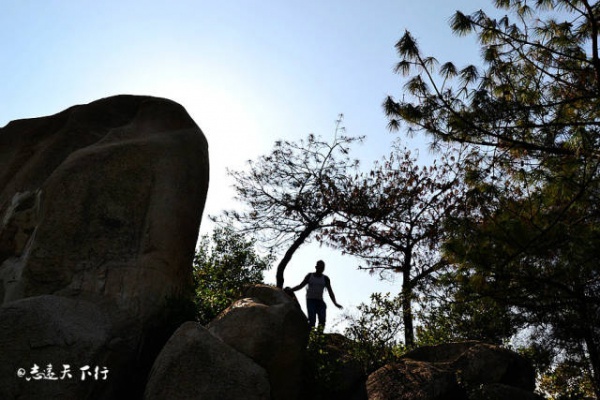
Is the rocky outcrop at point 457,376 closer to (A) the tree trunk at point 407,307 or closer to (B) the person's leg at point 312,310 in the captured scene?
(A) the tree trunk at point 407,307

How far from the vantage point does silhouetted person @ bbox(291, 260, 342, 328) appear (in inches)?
403

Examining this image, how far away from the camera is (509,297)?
830cm

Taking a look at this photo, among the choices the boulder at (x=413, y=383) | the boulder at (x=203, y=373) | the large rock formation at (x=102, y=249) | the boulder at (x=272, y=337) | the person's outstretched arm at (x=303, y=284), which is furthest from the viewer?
the person's outstretched arm at (x=303, y=284)

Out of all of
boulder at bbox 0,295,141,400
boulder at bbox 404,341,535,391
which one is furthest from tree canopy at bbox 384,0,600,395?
boulder at bbox 0,295,141,400

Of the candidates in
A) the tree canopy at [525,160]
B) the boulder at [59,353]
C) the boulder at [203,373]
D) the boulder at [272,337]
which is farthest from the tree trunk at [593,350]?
the boulder at [59,353]

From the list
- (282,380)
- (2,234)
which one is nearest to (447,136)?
(282,380)

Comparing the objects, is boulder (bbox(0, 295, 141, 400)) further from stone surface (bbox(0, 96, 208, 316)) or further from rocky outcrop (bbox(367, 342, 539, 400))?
rocky outcrop (bbox(367, 342, 539, 400))

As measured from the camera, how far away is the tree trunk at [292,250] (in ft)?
51.6

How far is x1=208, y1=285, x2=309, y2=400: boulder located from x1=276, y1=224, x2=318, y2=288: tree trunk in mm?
8970

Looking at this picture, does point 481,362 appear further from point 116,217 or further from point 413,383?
point 116,217

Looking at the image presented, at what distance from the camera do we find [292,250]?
15914 millimetres

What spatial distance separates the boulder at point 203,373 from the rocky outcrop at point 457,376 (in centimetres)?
233

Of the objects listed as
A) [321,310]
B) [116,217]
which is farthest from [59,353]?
[321,310]

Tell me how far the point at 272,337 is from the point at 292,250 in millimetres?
9673
